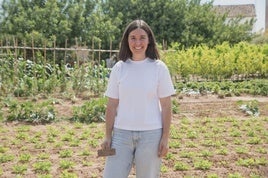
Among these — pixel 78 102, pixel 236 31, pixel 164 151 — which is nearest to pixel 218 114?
pixel 78 102

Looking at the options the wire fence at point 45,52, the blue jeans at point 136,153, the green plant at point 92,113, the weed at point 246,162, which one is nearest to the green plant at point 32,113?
the green plant at point 92,113

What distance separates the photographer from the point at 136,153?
2.71 meters

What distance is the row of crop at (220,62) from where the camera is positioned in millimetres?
16328

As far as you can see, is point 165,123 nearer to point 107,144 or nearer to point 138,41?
point 107,144

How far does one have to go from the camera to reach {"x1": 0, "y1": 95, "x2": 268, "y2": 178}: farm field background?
15.7ft

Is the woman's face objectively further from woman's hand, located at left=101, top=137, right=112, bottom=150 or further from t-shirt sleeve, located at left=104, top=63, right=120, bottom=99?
woman's hand, located at left=101, top=137, right=112, bottom=150

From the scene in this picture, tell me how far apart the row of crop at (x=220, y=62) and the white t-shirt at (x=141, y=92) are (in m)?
13.0

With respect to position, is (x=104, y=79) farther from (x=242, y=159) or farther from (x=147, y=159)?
(x=147, y=159)

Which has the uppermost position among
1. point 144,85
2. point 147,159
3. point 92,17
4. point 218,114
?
point 92,17

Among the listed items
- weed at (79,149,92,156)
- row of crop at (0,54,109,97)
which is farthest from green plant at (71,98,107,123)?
row of crop at (0,54,109,97)

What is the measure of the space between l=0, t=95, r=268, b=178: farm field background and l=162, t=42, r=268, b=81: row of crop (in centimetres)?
760

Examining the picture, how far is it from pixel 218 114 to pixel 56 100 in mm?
3858

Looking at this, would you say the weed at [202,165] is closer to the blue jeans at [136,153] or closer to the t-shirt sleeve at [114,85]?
the blue jeans at [136,153]

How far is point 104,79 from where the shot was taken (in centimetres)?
1127
